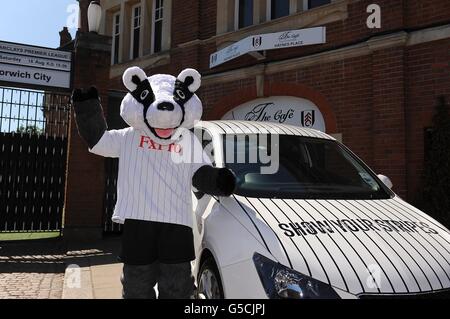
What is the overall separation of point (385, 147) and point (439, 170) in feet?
3.15

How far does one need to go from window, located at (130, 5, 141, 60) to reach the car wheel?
10.7m

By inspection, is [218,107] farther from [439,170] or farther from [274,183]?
[274,183]

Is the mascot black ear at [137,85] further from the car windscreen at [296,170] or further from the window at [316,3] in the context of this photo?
the window at [316,3]

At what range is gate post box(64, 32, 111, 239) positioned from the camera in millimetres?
8555

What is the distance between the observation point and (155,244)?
3119 millimetres

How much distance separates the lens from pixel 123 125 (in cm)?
948

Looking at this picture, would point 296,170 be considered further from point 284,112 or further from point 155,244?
point 284,112

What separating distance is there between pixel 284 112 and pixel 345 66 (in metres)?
1.51

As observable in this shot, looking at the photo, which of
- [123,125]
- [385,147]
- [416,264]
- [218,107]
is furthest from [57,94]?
[416,264]

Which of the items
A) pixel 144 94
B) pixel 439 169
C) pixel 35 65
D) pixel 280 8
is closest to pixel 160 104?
pixel 144 94

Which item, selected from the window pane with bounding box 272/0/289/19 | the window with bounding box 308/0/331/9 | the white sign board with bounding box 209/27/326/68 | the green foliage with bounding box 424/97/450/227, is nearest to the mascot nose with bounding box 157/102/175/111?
the green foliage with bounding box 424/97/450/227

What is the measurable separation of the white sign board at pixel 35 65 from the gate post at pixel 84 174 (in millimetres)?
218

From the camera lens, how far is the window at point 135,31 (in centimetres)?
1315

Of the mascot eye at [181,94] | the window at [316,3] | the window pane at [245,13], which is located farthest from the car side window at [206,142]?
the window pane at [245,13]
